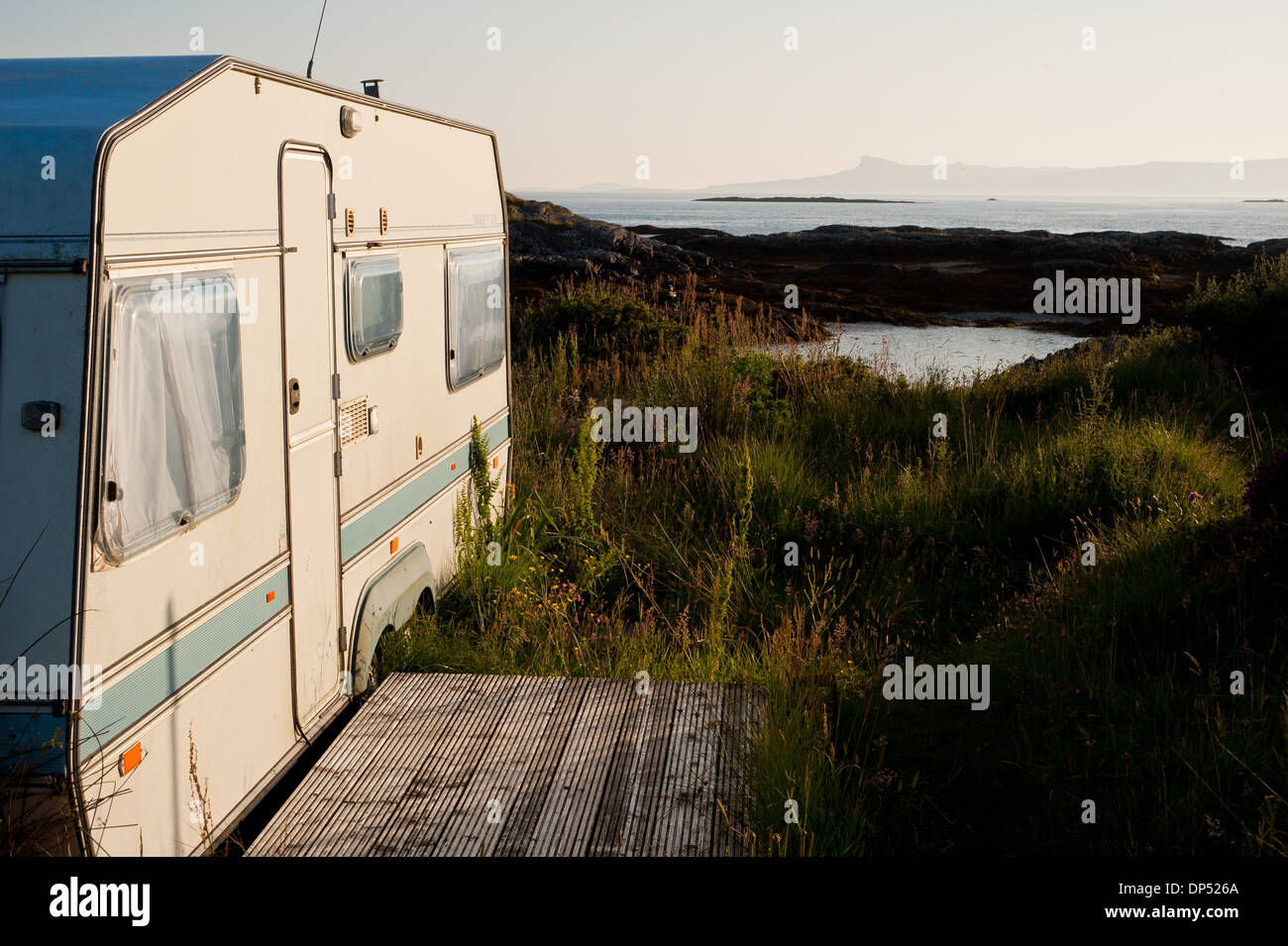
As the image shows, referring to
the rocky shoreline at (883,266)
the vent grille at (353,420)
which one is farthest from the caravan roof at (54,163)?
the rocky shoreline at (883,266)

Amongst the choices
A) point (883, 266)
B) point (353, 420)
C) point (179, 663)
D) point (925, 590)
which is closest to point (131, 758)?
point (179, 663)

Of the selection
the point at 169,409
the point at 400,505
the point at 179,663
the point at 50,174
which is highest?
the point at 50,174

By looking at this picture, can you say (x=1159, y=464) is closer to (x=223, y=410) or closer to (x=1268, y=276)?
(x=1268, y=276)

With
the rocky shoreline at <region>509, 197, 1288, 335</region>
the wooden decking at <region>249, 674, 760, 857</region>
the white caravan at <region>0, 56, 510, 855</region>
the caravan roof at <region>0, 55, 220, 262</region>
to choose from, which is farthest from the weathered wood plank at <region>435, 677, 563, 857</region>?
the rocky shoreline at <region>509, 197, 1288, 335</region>

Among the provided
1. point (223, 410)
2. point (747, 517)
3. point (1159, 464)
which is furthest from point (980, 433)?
point (223, 410)

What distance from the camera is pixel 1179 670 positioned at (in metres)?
4.86

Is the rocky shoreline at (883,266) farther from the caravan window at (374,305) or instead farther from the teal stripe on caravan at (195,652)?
the teal stripe on caravan at (195,652)

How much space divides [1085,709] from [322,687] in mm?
3237

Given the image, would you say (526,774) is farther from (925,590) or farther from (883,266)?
(883,266)

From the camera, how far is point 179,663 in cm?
321

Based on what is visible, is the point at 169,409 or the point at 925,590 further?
the point at 925,590

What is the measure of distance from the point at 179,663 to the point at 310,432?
1.25 m

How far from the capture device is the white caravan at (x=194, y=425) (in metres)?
2.71

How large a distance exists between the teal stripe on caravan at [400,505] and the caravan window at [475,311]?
0.48 metres
